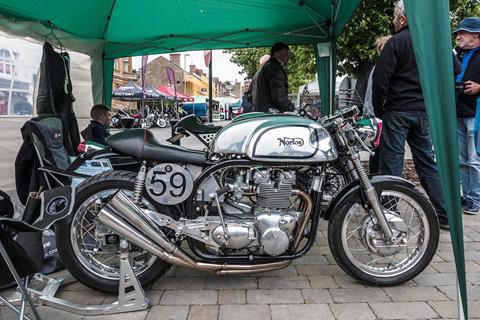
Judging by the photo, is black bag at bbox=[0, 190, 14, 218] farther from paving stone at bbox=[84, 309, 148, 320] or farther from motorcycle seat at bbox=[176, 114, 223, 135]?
motorcycle seat at bbox=[176, 114, 223, 135]

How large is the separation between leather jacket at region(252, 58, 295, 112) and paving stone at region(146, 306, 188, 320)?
3.22 meters

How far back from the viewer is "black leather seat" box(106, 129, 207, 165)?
280 cm

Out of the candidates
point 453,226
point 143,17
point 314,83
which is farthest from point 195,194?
point 314,83

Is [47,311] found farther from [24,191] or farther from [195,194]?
[24,191]

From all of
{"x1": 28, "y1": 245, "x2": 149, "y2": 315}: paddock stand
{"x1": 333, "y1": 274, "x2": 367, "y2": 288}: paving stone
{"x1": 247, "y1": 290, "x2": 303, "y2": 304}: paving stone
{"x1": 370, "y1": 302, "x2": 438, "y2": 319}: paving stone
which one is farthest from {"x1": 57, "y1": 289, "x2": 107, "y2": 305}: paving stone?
{"x1": 370, "y1": 302, "x2": 438, "y2": 319}: paving stone

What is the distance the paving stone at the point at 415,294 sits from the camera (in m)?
2.79

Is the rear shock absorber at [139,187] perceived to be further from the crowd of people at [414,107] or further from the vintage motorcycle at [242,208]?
the crowd of people at [414,107]

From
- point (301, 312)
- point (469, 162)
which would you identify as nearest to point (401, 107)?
point (469, 162)

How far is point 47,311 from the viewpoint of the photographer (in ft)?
8.77

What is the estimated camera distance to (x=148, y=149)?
2.80m

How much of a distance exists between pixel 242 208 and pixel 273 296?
62 centimetres

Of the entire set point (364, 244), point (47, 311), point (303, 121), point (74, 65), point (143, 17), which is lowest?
point (47, 311)

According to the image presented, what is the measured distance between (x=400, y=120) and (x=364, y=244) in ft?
4.82

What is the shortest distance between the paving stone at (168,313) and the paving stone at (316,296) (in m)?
0.79
